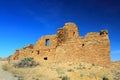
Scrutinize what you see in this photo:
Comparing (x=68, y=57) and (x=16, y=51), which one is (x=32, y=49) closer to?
(x=16, y=51)

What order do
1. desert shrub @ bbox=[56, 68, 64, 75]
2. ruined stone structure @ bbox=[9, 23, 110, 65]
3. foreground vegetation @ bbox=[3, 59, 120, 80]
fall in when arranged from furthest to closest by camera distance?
1. ruined stone structure @ bbox=[9, 23, 110, 65]
2. desert shrub @ bbox=[56, 68, 64, 75]
3. foreground vegetation @ bbox=[3, 59, 120, 80]

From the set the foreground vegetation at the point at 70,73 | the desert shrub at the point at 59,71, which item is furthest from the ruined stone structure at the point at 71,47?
the desert shrub at the point at 59,71

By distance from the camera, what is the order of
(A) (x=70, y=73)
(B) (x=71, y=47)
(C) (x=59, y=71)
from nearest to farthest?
(A) (x=70, y=73) < (C) (x=59, y=71) < (B) (x=71, y=47)

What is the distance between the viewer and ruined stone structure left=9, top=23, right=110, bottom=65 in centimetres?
2317

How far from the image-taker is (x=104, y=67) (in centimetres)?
2238

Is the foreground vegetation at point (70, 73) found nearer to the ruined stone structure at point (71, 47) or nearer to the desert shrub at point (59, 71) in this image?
the desert shrub at point (59, 71)

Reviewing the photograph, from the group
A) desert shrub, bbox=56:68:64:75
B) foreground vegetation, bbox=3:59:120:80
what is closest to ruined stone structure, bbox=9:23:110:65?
foreground vegetation, bbox=3:59:120:80

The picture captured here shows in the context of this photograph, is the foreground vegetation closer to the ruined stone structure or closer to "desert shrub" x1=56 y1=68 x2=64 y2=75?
"desert shrub" x1=56 y1=68 x2=64 y2=75

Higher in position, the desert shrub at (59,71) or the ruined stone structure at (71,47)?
the ruined stone structure at (71,47)

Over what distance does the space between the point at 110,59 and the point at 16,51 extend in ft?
47.8

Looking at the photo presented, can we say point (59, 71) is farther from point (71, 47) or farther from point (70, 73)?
point (71, 47)

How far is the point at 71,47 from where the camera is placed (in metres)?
25.2

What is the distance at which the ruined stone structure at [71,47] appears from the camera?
23172mm

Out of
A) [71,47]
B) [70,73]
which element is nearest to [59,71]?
[70,73]
